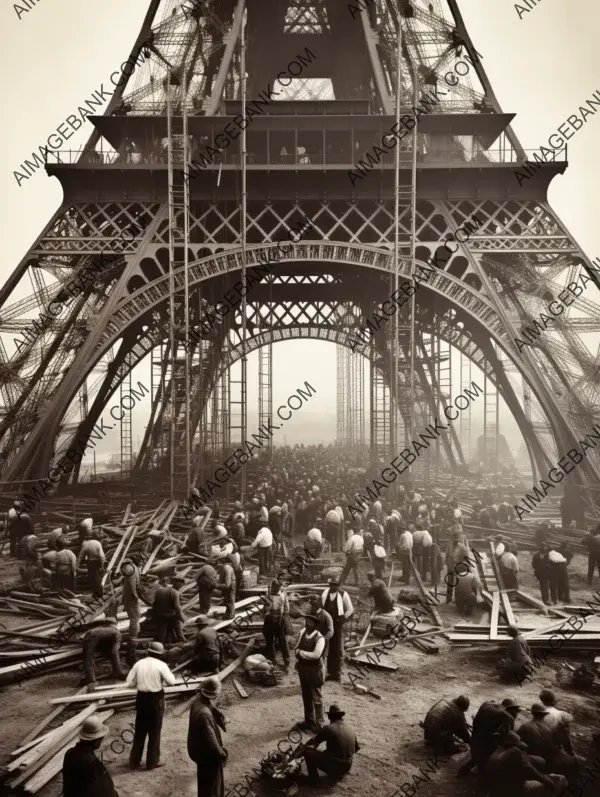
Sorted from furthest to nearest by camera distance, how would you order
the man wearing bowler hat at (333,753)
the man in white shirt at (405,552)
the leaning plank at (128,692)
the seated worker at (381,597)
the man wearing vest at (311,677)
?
the man in white shirt at (405,552)
the seated worker at (381,597)
the leaning plank at (128,692)
the man wearing vest at (311,677)
the man wearing bowler hat at (333,753)

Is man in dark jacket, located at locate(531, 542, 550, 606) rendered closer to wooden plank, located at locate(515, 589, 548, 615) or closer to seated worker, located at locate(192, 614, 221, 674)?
wooden plank, located at locate(515, 589, 548, 615)

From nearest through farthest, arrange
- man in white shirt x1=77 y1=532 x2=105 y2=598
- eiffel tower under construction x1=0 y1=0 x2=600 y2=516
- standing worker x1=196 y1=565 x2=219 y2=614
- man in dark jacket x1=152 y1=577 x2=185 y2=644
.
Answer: man in dark jacket x1=152 y1=577 x2=185 y2=644, standing worker x1=196 y1=565 x2=219 y2=614, man in white shirt x1=77 y1=532 x2=105 y2=598, eiffel tower under construction x1=0 y1=0 x2=600 y2=516

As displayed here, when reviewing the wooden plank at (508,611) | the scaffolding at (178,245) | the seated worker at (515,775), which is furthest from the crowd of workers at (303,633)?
the scaffolding at (178,245)

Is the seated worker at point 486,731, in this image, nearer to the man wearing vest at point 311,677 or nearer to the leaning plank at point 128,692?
the man wearing vest at point 311,677

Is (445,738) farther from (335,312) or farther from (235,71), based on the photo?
(335,312)

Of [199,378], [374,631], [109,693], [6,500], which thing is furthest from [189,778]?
[199,378]

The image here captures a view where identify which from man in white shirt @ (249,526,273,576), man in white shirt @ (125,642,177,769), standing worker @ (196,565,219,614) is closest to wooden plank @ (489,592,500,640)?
standing worker @ (196,565,219,614)
